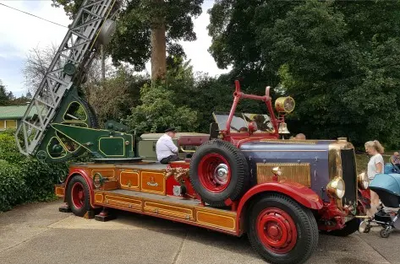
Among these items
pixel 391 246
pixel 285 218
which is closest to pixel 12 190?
pixel 285 218

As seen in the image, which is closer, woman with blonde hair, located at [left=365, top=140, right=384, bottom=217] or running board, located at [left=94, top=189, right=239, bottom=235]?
running board, located at [left=94, top=189, right=239, bottom=235]

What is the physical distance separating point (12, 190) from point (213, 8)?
46.9 feet

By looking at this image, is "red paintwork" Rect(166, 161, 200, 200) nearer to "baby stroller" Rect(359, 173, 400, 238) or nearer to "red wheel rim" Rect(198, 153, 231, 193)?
"red wheel rim" Rect(198, 153, 231, 193)

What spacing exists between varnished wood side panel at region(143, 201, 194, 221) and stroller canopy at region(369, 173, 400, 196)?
291 cm

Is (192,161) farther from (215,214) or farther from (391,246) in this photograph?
(391,246)

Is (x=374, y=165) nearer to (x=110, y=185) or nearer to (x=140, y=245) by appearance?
(x=140, y=245)

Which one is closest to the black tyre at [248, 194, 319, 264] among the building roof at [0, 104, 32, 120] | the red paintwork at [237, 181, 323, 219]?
the red paintwork at [237, 181, 323, 219]

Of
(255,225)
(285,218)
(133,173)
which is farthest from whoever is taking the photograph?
(133,173)

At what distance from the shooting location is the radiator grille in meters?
4.95

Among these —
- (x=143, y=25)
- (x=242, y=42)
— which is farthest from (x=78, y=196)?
(x=242, y=42)

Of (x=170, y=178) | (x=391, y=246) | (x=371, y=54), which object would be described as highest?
(x=371, y=54)

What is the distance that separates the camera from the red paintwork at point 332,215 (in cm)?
464

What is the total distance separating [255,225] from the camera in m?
4.93

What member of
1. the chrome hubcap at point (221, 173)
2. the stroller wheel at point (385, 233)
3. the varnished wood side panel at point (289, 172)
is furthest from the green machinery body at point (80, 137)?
the stroller wheel at point (385, 233)
